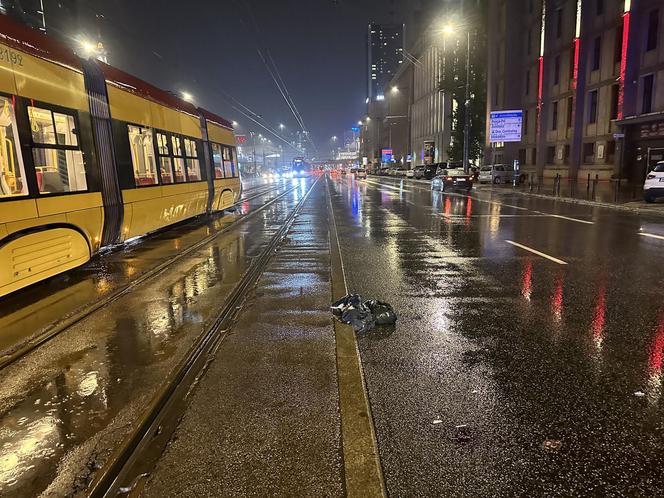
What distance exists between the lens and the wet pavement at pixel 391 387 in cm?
302

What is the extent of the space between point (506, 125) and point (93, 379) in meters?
43.2

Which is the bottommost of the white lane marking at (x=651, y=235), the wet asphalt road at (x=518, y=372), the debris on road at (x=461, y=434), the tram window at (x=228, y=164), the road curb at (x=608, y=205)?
the road curb at (x=608, y=205)

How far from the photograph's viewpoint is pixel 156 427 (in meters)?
3.58

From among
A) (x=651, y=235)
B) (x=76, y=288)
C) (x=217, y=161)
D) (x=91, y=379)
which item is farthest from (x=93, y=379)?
(x=217, y=161)

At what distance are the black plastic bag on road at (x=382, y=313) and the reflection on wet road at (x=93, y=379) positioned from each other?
1.97 metres

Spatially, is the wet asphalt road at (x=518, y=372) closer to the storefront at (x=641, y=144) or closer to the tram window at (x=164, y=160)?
the tram window at (x=164, y=160)

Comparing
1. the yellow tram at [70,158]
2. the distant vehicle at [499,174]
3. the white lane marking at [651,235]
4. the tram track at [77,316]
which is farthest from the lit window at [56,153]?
the distant vehicle at [499,174]

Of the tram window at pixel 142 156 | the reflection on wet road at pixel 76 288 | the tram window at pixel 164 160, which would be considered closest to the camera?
the reflection on wet road at pixel 76 288

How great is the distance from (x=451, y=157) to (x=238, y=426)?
212ft

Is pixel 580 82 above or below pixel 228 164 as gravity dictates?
above

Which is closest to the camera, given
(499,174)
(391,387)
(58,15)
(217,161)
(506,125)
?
(391,387)

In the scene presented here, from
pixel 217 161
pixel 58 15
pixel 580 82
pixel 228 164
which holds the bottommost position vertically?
pixel 228 164

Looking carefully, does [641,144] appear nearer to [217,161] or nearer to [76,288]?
[217,161]

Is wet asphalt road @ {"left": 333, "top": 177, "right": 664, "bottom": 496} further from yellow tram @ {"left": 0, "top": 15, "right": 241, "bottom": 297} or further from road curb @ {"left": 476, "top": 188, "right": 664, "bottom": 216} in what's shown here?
road curb @ {"left": 476, "top": 188, "right": 664, "bottom": 216}
